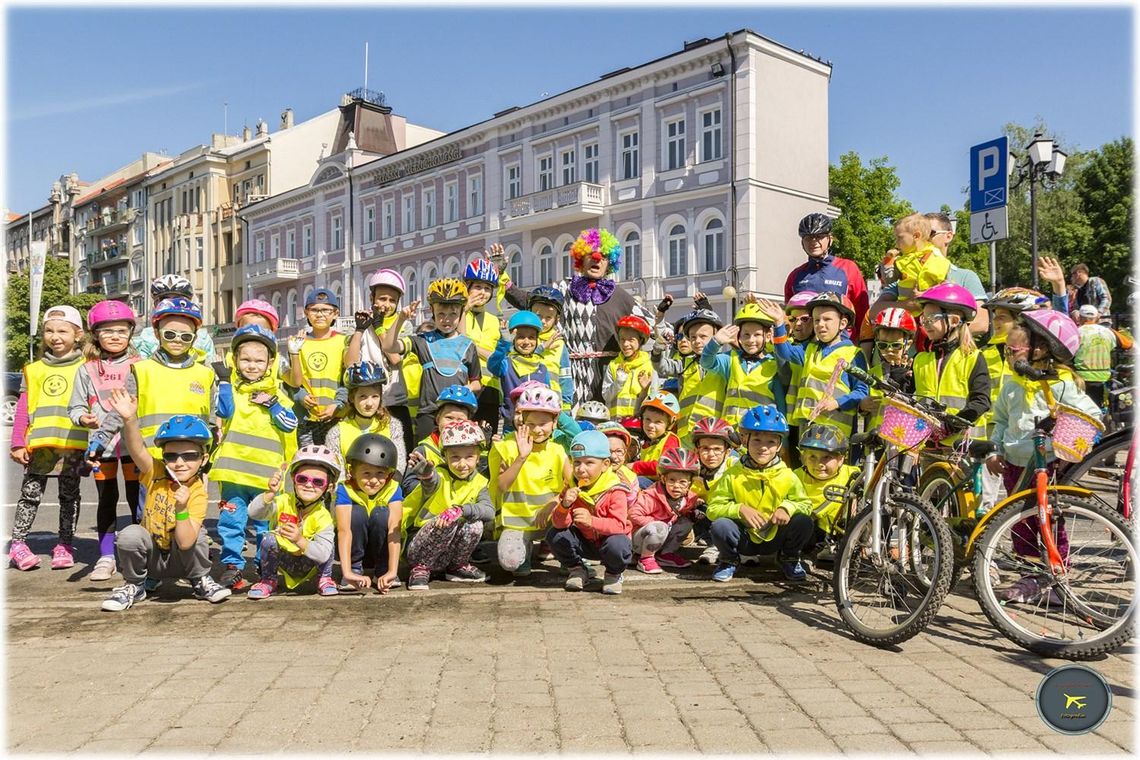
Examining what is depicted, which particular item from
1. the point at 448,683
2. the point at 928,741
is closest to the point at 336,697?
the point at 448,683

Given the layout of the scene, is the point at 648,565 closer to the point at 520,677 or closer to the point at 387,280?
the point at 520,677

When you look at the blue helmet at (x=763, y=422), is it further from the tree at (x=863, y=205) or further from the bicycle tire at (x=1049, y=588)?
the tree at (x=863, y=205)

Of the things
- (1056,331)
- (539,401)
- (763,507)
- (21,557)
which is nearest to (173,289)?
(21,557)

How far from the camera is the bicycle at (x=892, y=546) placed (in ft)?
14.0

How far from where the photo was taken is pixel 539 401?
5887mm

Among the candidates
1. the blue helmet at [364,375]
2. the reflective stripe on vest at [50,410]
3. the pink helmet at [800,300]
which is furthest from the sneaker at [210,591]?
the pink helmet at [800,300]

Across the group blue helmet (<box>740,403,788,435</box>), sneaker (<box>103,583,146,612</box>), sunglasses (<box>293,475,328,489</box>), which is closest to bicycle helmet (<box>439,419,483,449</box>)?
sunglasses (<box>293,475,328,489</box>)

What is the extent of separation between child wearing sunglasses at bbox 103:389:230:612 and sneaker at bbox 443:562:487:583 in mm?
1413

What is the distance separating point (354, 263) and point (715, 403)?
3857 centimetres

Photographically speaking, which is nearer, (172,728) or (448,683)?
(172,728)

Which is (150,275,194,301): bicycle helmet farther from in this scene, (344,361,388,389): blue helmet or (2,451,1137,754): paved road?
(2,451,1137,754): paved road

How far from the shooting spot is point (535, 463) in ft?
19.8

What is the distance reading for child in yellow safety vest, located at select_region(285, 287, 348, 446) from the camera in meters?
6.54

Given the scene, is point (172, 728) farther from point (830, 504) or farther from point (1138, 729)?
point (830, 504)
